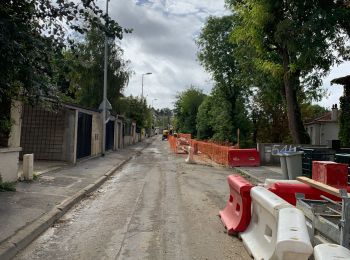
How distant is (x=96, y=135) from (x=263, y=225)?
73.8 ft

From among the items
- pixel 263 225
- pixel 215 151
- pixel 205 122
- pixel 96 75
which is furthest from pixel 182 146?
pixel 263 225

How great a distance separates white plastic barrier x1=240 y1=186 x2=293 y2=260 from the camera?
5844 mm

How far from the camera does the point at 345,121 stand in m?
23.4

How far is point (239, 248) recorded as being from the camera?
689 cm

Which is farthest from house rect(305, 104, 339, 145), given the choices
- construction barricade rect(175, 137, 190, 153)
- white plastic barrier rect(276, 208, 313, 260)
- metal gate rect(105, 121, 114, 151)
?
white plastic barrier rect(276, 208, 313, 260)

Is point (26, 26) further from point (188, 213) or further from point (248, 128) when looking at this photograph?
point (248, 128)

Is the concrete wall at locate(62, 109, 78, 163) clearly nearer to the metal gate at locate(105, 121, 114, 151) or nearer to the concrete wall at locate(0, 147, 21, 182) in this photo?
the concrete wall at locate(0, 147, 21, 182)

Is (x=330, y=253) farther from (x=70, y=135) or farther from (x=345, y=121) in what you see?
(x=345, y=121)

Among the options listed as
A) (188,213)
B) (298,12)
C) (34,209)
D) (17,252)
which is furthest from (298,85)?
(17,252)

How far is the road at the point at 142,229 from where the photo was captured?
6.57m

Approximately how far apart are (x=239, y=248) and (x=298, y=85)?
683 inches

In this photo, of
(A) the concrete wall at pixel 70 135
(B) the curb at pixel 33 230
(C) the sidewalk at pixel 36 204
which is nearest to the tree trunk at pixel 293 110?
(A) the concrete wall at pixel 70 135

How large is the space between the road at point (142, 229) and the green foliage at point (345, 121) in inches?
478

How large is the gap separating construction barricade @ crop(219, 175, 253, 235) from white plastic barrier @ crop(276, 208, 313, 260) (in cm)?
227
